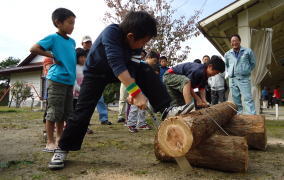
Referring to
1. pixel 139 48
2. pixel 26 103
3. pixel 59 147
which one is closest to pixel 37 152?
pixel 59 147

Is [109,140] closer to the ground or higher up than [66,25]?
closer to the ground

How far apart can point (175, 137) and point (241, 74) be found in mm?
3786

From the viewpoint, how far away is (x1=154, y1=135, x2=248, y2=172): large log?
235 centimetres

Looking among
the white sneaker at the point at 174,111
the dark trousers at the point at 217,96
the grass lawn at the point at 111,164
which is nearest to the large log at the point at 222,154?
the grass lawn at the point at 111,164

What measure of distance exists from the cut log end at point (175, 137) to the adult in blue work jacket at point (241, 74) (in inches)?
A: 139

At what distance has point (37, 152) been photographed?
304 cm

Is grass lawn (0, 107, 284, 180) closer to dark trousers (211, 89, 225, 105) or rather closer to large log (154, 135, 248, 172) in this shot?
large log (154, 135, 248, 172)

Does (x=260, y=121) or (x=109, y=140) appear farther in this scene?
(x=109, y=140)

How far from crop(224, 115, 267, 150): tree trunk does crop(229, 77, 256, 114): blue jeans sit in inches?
63.7

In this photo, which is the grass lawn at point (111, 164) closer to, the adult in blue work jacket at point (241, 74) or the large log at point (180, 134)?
the large log at point (180, 134)

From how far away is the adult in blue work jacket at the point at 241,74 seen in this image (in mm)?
5305

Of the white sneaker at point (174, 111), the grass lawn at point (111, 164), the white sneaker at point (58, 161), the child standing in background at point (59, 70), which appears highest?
the child standing in background at point (59, 70)

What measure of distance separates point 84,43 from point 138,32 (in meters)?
2.75

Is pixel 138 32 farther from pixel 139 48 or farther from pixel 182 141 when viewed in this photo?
pixel 182 141
